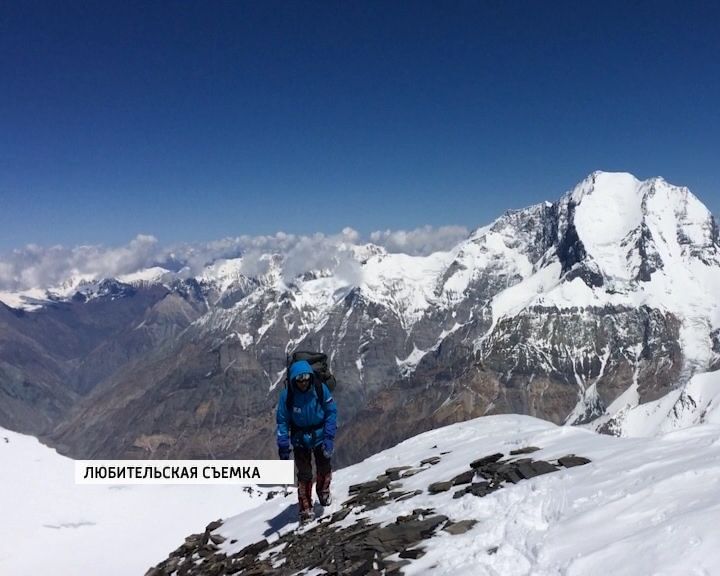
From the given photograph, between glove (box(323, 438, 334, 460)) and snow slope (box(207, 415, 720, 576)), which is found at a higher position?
glove (box(323, 438, 334, 460))

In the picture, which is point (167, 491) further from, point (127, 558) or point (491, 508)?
point (491, 508)

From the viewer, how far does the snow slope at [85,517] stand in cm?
3067

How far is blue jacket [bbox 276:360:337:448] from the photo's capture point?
18516 millimetres

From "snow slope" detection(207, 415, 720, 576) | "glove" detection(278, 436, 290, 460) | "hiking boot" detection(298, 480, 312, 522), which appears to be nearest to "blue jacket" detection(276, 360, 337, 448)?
"glove" detection(278, 436, 290, 460)

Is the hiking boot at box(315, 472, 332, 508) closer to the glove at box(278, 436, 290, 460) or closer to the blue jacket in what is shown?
the blue jacket

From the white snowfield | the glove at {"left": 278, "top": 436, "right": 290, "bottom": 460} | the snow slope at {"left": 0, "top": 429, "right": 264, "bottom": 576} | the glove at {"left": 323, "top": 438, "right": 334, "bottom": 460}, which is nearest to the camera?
the white snowfield

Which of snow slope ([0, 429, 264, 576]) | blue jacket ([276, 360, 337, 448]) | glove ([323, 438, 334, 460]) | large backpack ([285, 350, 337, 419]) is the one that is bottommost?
snow slope ([0, 429, 264, 576])

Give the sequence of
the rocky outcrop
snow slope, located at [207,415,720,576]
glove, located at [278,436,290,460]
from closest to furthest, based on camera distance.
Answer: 1. snow slope, located at [207,415,720,576]
2. the rocky outcrop
3. glove, located at [278,436,290,460]

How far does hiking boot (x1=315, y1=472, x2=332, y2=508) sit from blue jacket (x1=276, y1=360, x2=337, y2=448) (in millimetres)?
2265

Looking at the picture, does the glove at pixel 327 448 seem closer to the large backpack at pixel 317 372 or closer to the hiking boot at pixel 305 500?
A: the large backpack at pixel 317 372

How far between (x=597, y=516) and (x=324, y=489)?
1063cm

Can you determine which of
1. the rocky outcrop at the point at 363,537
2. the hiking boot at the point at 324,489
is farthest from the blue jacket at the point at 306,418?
the rocky outcrop at the point at 363,537

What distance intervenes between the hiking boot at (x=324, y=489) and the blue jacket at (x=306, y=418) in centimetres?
226

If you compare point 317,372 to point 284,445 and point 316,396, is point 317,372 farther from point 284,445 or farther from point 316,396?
point 284,445
